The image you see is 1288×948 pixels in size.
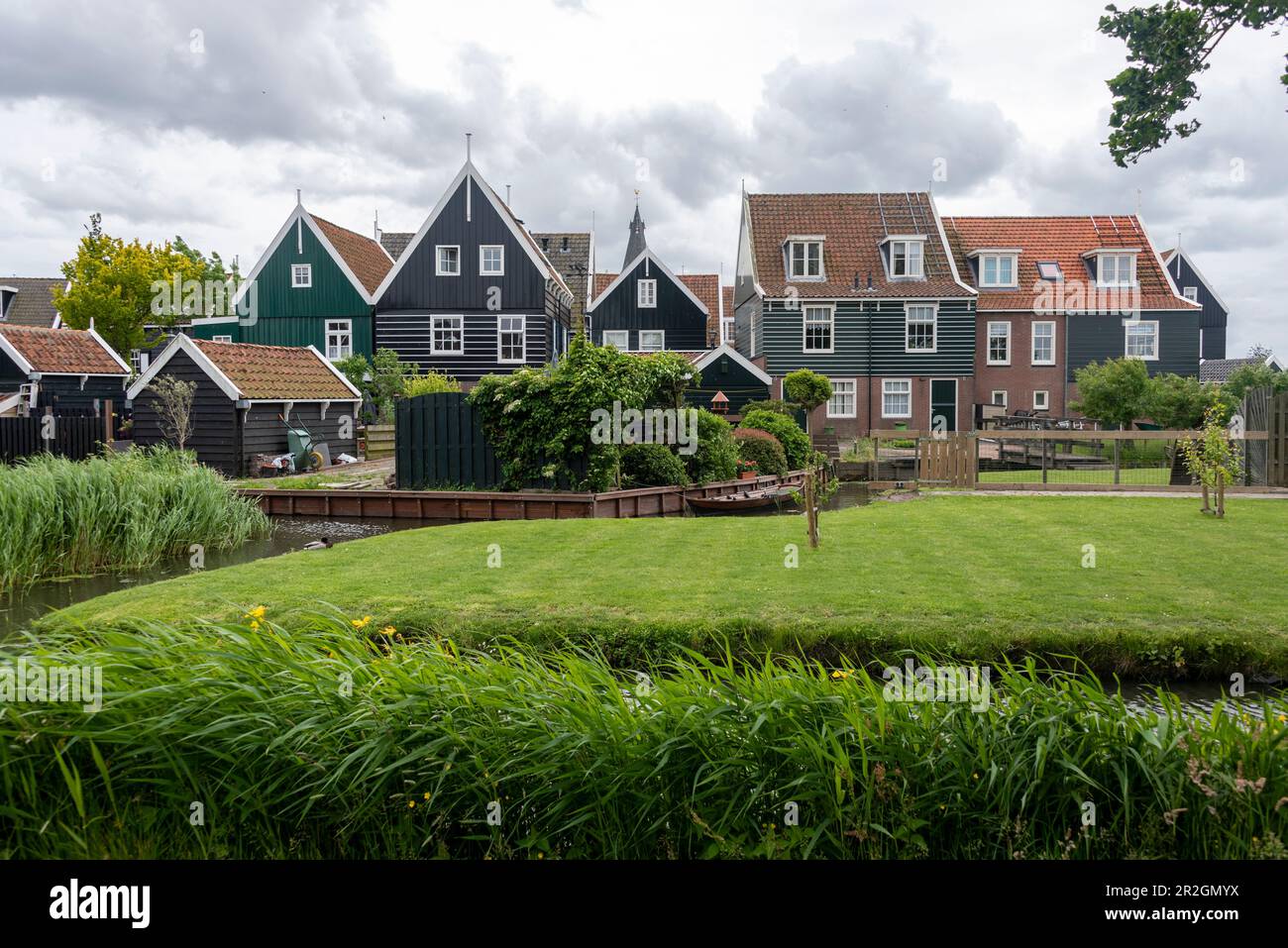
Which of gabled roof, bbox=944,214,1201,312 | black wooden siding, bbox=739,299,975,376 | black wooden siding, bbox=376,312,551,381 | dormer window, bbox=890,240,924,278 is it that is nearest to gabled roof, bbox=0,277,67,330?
black wooden siding, bbox=376,312,551,381

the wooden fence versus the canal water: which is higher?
the wooden fence

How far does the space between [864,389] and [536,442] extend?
2236 cm

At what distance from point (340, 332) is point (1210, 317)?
5261cm

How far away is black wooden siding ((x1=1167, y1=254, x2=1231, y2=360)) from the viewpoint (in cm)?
6200

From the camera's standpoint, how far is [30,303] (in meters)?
59.2

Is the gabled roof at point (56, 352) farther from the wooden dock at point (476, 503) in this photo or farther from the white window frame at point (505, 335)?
the wooden dock at point (476, 503)

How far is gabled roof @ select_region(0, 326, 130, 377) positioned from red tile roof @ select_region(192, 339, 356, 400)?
8901mm

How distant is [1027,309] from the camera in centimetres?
4250

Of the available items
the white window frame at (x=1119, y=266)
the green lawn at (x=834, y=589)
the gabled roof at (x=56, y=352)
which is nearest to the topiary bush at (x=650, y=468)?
the green lawn at (x=834, y=589)

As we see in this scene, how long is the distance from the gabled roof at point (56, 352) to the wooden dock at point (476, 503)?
1513cm

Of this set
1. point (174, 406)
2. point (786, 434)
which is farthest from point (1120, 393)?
point (174, 406)

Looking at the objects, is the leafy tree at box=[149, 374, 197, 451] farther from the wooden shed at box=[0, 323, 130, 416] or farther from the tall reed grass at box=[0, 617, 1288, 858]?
the tall reed grass at box=[0, 617, 1288, 858]

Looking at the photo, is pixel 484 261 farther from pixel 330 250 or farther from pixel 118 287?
pixel 118 287

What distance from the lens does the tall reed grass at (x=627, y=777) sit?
14.9 ft
